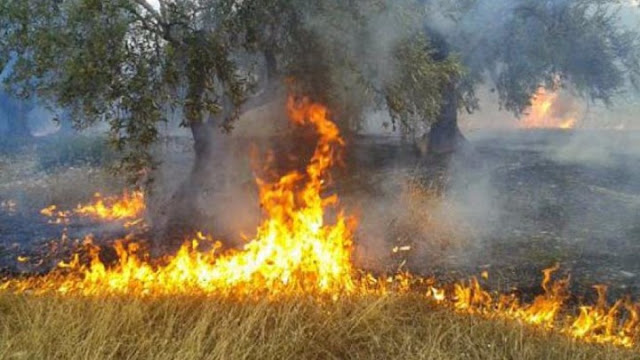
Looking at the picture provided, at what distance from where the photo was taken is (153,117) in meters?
8.84

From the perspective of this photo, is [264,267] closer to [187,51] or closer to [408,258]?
[408,258]

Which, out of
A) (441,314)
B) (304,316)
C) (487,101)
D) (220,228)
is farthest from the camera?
(487,101)

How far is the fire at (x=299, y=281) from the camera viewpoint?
665cm

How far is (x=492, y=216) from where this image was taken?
43.3 feet

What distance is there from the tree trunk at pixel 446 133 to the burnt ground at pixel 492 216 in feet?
2.10

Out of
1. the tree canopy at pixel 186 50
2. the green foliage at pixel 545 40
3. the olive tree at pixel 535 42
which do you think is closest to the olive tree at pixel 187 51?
the tree canopy at pixel 186 50

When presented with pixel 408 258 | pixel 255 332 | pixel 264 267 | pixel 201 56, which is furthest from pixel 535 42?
pixel 255 332

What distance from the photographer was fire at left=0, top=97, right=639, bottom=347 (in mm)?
6648

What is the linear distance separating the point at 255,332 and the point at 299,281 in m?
2.04

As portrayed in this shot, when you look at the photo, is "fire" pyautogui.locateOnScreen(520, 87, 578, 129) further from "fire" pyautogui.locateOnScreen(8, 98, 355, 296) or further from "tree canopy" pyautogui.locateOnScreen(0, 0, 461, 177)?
"fire" pyautogui.locateOnScreen(8, 98, 355, 296)

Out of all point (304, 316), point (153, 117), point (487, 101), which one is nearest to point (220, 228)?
point (153, 117)

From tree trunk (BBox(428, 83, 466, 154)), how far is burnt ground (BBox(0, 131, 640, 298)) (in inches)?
25.2

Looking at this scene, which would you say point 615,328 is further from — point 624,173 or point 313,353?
point 624,173

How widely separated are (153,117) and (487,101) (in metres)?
36.9
